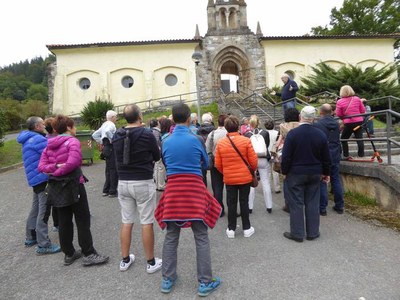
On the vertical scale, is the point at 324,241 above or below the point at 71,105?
below

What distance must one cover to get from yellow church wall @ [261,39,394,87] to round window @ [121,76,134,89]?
10480 mm

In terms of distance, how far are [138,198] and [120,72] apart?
Result: 66.1 feet

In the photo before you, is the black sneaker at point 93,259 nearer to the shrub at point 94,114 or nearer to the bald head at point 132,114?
the bald head at point 132,114

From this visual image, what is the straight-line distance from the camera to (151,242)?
329 centimetres

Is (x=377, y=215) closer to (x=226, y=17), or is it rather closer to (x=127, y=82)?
(x=127, y=82)

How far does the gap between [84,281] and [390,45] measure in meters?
26.8

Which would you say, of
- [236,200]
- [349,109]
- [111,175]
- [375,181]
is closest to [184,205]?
[236,200]

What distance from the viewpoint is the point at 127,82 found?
21.8 meters

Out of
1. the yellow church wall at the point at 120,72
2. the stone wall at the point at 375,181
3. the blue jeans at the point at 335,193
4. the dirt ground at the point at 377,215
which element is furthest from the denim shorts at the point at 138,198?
the yellow church wall at the point at 120,72

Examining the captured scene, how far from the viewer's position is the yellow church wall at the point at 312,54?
Result: 21.7m

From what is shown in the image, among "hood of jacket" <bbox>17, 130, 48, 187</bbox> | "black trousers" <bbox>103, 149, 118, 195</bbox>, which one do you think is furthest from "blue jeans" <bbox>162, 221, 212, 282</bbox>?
"black trousers" <bbox>103, 149, 118, 195</bbox>

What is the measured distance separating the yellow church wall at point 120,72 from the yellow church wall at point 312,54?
6.11m

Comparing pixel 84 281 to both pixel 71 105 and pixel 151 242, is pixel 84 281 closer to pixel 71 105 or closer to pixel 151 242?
pixel 151 242

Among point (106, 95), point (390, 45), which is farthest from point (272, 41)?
point (106, 95)
